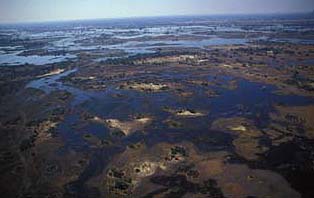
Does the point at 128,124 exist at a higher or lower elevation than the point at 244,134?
lower

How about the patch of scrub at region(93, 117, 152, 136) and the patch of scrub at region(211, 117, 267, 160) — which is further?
the patch of scrub at region(93, 117, 152, 136)

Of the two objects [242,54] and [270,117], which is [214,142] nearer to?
[270,117]

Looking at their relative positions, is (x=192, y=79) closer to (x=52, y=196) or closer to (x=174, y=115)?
(x=174, y=115)

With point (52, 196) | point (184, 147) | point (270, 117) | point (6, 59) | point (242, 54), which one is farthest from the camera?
point (6, 59)

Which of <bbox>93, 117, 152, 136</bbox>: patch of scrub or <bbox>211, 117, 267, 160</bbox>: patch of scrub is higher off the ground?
<bbox>211, 117, 267, 160</bbox>: patch of scrub

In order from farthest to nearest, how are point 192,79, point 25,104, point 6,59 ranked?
point 6,59 < point 192,79 < point 25,104

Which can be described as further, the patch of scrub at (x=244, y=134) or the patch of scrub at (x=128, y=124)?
the patch of scrub at (x=128, y=124)

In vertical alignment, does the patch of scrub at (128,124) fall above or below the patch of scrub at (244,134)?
below

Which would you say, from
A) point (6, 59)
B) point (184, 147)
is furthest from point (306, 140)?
point (6, 59)

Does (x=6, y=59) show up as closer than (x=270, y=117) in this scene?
No

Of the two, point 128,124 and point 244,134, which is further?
point 128,124
